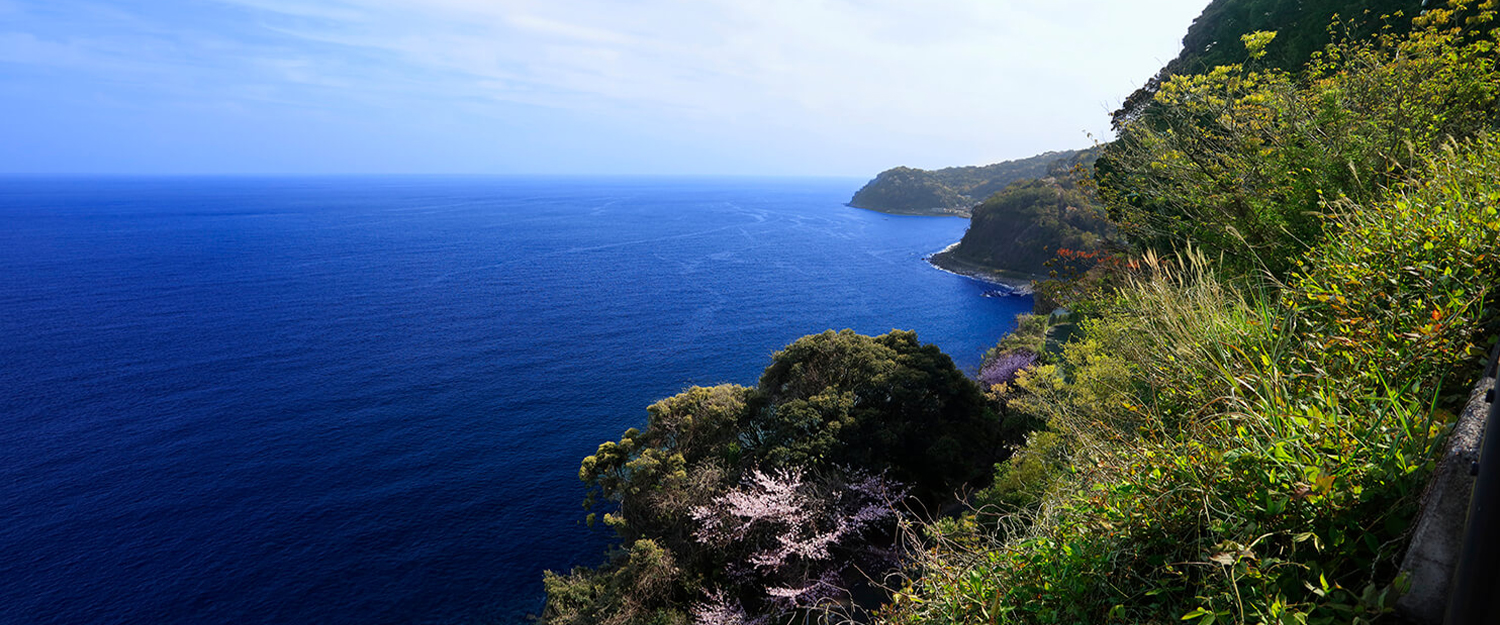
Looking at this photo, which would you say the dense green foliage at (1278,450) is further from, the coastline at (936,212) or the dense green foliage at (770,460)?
the coastline at (936,212)

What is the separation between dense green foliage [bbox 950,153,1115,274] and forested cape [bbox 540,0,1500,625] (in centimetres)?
6404

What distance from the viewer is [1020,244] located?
89375 millimetres

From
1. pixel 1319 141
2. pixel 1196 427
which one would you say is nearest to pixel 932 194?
pixel 1319 141

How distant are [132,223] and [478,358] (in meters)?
137

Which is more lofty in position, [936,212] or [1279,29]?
[1279,29]

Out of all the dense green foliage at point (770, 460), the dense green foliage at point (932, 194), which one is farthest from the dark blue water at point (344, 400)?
the dense green foliage at point (932, 194)

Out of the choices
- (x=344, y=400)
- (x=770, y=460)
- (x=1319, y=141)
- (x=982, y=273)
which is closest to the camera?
(x=1319, y=141)

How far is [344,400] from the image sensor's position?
1635 inches

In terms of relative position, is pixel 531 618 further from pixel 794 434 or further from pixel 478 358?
pixel 478 358

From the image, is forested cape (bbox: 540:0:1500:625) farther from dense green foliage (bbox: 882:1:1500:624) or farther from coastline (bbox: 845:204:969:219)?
coastline (bbox: 845:204:969:219)

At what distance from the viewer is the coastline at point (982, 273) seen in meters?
82.3

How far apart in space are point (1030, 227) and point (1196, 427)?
92554mm

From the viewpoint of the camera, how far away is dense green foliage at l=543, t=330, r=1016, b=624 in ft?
67.7

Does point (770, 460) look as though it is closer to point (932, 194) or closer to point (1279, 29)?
point (1279, 29)
